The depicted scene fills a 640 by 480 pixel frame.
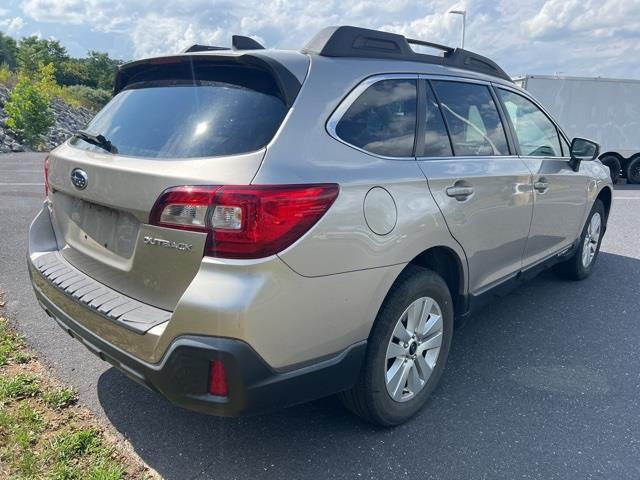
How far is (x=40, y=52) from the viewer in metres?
70.8

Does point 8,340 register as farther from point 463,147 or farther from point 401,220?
point 463,147

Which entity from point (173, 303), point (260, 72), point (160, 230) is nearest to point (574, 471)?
point (173, 303)

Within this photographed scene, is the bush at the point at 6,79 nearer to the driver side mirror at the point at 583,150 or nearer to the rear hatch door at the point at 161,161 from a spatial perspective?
the rear hatch door at the point at 161,161

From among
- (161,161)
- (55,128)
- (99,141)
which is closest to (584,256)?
(161,161)

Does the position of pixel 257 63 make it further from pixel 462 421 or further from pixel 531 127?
pixel 531 127

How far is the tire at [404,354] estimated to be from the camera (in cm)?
244


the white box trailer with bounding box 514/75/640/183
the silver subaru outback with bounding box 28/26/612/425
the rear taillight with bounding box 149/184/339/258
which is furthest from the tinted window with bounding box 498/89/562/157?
the white box trailer with bounding box 514/75/640/183

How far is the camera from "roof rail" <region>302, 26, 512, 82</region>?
2496mm

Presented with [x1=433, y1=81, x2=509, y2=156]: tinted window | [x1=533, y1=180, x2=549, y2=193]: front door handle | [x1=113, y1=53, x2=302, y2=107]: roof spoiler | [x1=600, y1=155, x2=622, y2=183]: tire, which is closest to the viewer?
[x1=113, y1=53, x2=302, y2=107]: roof spoiler

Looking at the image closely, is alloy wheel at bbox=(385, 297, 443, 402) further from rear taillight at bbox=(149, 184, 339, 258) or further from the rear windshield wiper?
the rear windshield wiper

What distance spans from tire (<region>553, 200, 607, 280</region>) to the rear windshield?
373 centimetres

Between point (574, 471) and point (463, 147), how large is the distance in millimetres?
1763

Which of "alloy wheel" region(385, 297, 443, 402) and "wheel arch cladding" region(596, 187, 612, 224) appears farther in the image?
"wheel arch cladding" region(596, 187, 612, 224)

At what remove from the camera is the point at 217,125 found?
7.09ft
